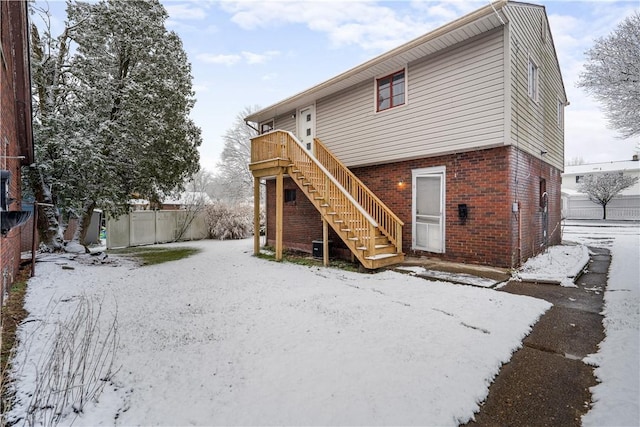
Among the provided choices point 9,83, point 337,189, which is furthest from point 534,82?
point 9,83

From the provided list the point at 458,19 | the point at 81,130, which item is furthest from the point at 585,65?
the point at 81,130

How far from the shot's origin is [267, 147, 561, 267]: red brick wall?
6.71m

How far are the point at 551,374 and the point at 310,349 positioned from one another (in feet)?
7.87

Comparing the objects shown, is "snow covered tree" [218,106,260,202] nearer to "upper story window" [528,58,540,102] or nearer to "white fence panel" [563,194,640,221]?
"upper story window" [528,58,540,102]

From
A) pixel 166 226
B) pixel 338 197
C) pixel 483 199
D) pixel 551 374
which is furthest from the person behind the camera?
pixel 166 226

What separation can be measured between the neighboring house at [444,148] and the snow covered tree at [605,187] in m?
19.5

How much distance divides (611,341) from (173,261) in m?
9.78

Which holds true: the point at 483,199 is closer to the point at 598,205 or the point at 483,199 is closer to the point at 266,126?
the point at 266,126

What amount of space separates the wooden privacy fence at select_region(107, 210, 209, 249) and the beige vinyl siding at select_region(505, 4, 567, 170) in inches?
560

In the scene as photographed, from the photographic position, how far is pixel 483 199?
6980mm

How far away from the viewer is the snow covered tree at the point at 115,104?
338 inches

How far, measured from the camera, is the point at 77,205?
29.7ft

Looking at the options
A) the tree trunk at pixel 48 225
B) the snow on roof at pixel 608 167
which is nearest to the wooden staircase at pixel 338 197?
the tree trunk at pixel 48 225

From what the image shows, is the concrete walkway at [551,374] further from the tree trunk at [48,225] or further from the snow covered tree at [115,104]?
the tree trunk at [48,225]
